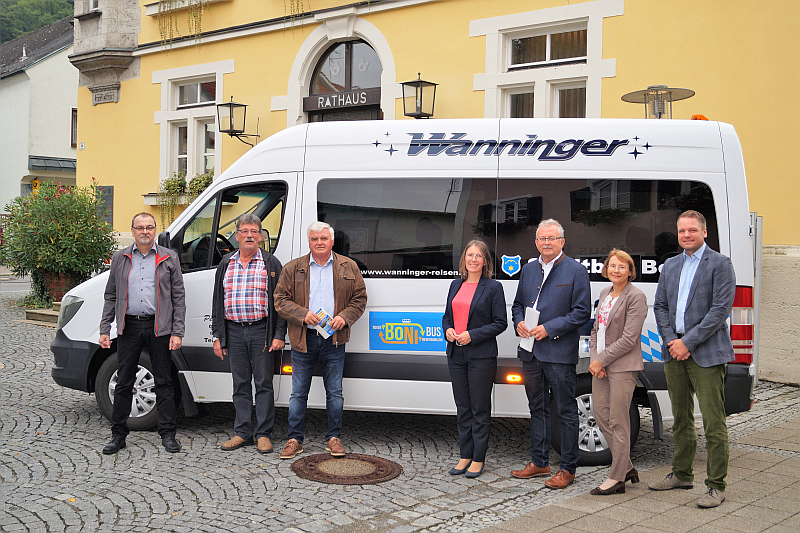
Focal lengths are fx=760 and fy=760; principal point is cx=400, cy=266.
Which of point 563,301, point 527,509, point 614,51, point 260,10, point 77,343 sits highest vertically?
point 260,10

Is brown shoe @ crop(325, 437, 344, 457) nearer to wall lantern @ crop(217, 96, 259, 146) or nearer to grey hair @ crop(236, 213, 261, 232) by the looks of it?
grey hair @ crop(236, 213, 261, 232)

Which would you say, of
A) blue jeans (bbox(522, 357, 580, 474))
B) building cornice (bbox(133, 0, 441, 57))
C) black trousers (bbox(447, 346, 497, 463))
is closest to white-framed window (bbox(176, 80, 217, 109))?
building cornice (bbox(133, 0, 441, 57))

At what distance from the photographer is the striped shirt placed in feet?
19.5

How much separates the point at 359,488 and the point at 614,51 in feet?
23.1

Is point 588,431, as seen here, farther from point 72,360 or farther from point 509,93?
point 509,93

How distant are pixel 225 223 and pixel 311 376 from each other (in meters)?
1.49

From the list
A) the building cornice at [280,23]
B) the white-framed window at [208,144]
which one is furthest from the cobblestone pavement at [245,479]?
the white-framed window at [208,144]

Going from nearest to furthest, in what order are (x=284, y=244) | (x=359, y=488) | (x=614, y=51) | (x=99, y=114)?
(x=359, y=488), (x=284, y=244), (x=614, y=51), (x=99, y=114)

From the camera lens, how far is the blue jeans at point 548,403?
203 inches

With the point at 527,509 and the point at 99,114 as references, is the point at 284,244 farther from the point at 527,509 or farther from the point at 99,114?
the point at 99,114

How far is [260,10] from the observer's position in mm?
12945

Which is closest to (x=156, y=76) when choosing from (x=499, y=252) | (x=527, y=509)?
(x=499, y=252)

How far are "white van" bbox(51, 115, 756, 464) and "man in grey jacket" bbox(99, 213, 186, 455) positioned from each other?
14.2 inches

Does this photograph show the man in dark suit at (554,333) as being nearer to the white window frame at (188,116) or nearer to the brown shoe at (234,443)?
the brown shoe at (234,443)
